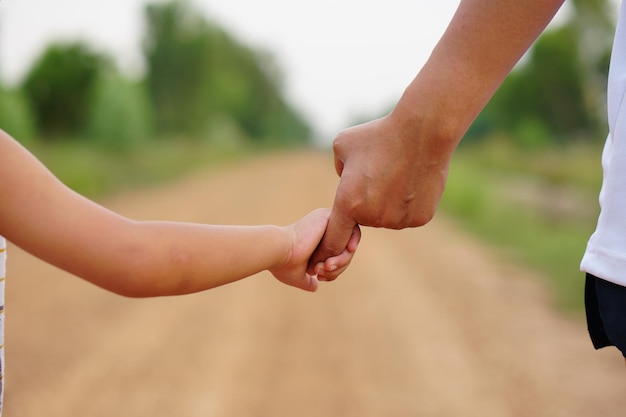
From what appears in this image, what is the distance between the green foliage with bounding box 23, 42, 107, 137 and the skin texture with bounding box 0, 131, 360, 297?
1788 cm

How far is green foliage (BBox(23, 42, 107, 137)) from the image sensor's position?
727 inches

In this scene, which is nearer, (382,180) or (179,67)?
(382,180)

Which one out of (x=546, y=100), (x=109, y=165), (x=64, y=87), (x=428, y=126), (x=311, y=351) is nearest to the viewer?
(x=428, y=126)

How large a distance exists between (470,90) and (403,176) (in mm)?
349

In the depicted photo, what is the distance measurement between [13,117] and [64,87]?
5510mm

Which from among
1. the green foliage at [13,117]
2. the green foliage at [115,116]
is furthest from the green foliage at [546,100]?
the green foliage at [13,117]

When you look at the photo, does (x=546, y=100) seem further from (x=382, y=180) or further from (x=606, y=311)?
(x=606, y=311)

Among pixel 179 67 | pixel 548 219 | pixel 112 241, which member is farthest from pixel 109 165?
pixel 179 67

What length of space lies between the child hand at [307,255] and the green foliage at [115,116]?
15.3 meters

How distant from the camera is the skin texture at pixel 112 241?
1.30 metres

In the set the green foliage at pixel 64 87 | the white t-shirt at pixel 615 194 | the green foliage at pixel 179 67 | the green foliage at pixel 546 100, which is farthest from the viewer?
the green foliage at pixel 546 100

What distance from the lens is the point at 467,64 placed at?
1.55 metres

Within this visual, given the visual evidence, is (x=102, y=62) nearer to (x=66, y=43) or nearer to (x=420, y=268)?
(x=66, y=43)

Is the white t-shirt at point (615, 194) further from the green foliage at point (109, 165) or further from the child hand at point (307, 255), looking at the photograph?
the green foliage at point (109, 165)
